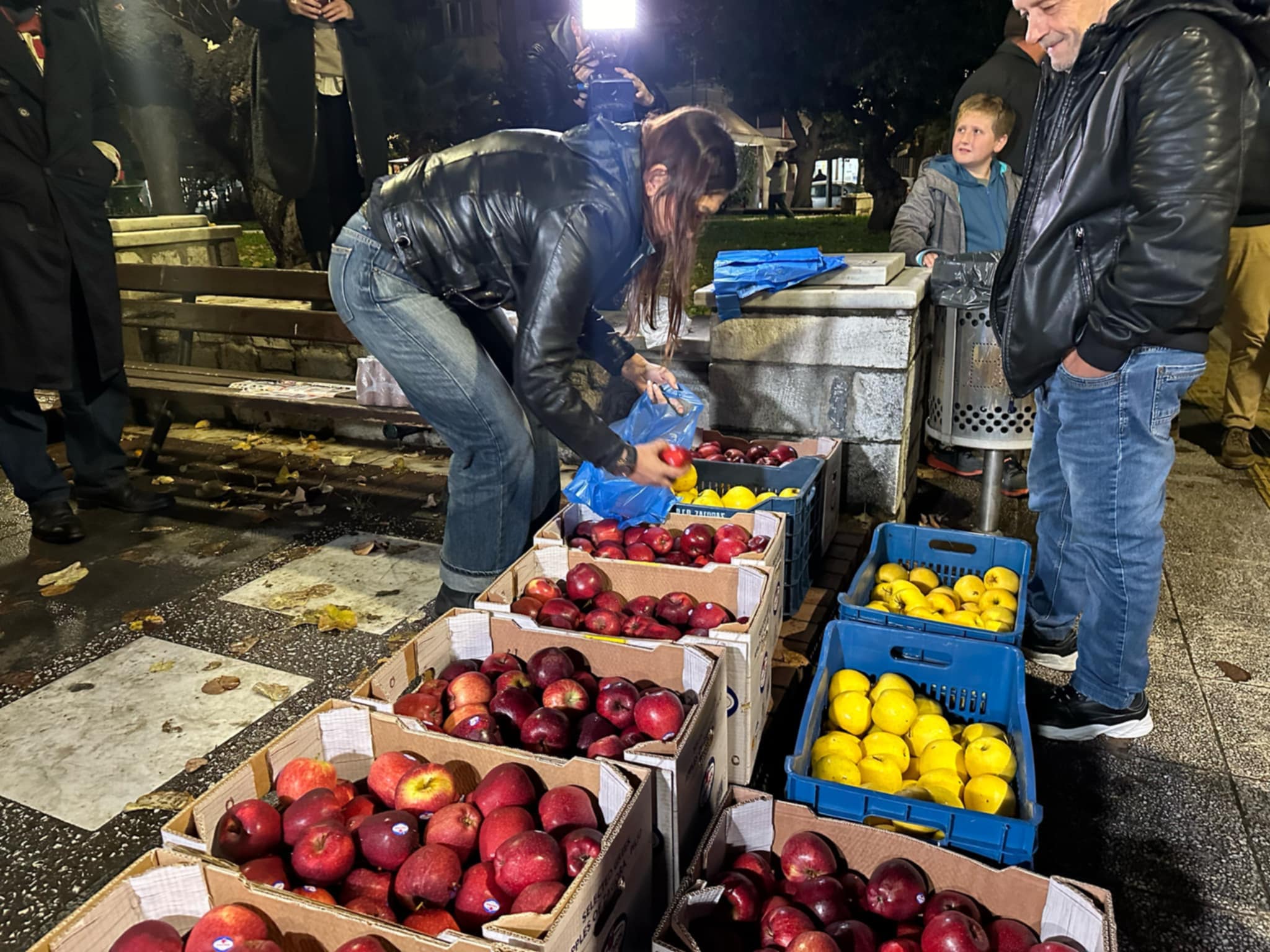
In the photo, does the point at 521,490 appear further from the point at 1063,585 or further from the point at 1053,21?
the point at 1053,21

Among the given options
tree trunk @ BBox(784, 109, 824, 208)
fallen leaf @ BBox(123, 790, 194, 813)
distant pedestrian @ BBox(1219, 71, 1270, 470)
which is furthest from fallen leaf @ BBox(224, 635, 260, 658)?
tree trunk @ BBox(784, 109, 824, 208)

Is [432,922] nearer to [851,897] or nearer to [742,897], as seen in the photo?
[742,897]

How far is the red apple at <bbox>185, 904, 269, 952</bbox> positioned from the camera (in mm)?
1373

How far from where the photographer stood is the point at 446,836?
65.2 inches

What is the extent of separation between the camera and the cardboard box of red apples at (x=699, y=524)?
8.84ft

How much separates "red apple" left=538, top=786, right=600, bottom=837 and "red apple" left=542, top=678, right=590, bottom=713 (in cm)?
38

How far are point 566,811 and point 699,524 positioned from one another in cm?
148

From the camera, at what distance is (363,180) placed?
6266 millimetres

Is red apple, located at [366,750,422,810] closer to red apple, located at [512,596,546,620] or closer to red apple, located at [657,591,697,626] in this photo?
red apple, located at [512,596,546,620]

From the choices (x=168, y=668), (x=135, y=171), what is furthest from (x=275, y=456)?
(x=135, y=171)

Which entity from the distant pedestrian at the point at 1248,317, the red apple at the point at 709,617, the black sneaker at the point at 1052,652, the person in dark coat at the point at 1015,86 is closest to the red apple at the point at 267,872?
the red apple at the point at 709,617

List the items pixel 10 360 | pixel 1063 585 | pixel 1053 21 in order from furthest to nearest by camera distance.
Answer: pixel 10 360, pixel 1063 585, pixel 1053 21

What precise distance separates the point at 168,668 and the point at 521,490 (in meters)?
→ 1.62

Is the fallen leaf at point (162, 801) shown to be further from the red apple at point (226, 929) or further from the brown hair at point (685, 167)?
the brown hair at point (685, 167)
